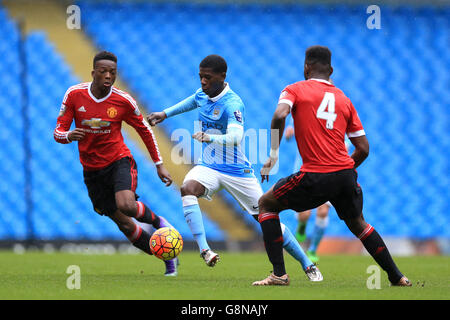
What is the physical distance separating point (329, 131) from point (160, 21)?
8.56 meters

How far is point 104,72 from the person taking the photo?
267 inches

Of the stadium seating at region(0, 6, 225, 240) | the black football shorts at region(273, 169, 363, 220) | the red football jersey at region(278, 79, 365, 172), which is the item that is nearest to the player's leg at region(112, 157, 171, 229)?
the black football shorts at region(273, 169, 363, 220)

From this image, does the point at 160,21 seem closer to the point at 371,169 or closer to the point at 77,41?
the point at 77,41

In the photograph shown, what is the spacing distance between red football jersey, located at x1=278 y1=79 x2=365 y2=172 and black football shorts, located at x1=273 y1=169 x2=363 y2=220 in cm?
7

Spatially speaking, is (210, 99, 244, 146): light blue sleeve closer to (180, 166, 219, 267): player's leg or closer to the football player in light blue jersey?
the football player in light blue jersey

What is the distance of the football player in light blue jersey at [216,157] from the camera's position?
6691mm

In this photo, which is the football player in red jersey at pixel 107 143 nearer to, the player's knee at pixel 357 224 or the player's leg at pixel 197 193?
the player's leg at pixel 197 193

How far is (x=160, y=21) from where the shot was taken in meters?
13.7

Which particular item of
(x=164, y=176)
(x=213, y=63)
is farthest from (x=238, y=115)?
(x=164, y=176)

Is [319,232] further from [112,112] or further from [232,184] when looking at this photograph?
[112,112]

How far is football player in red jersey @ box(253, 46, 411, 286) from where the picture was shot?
569cm

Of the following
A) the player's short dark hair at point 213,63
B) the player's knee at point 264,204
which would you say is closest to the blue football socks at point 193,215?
the player's knee at point 264,204

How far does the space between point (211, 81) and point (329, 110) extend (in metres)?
1.44
